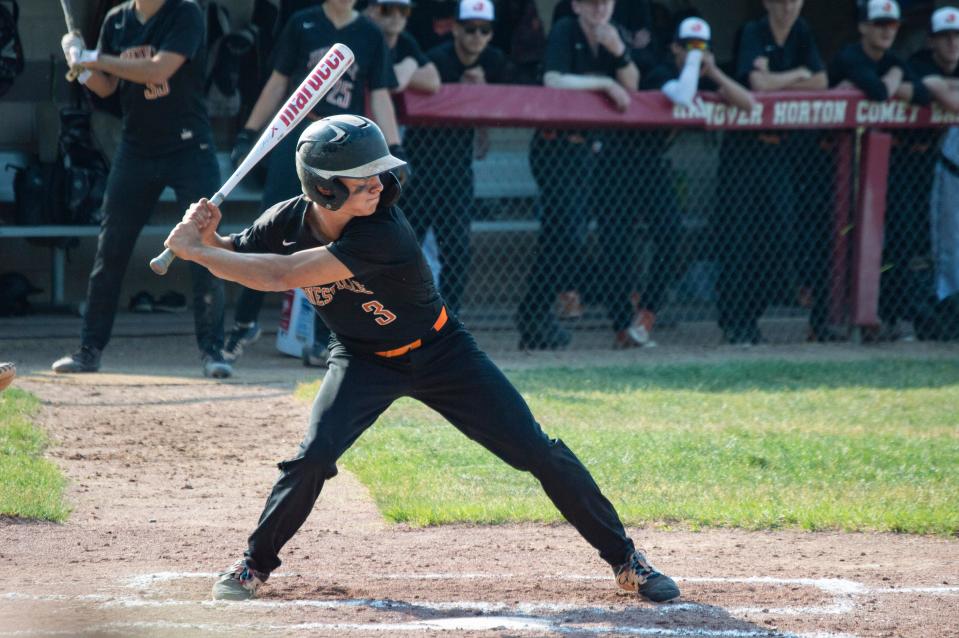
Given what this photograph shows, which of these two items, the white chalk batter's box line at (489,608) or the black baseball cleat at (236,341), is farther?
the black baseball cleat at (236,341)

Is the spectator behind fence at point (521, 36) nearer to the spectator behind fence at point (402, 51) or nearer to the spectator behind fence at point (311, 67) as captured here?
the spectator behind fence at point (402, 51)

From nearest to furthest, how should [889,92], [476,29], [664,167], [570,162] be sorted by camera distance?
[476,29] → [570,162] → [664,167] → [889,92]

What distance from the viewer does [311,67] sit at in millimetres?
7793

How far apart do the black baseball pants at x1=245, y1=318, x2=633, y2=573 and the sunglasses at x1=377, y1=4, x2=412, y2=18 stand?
4.69m

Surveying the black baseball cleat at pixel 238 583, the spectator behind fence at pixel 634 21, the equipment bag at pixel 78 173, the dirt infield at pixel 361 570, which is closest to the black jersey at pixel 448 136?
the spectator behind fence at pixel 634 21

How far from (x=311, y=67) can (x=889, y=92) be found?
169 inches

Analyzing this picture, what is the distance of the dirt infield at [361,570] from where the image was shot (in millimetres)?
3902

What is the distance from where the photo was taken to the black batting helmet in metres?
3.90

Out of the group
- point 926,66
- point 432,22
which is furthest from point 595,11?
point 926,66

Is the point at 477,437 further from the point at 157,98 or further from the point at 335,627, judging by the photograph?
the point at 157,98

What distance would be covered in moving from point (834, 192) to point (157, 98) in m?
4.99

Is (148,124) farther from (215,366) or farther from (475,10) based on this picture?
(475,10)

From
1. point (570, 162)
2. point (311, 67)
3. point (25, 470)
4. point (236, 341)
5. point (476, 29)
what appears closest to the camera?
point (25, 470)

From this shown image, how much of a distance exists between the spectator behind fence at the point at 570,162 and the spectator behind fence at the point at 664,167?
9.6 inches
